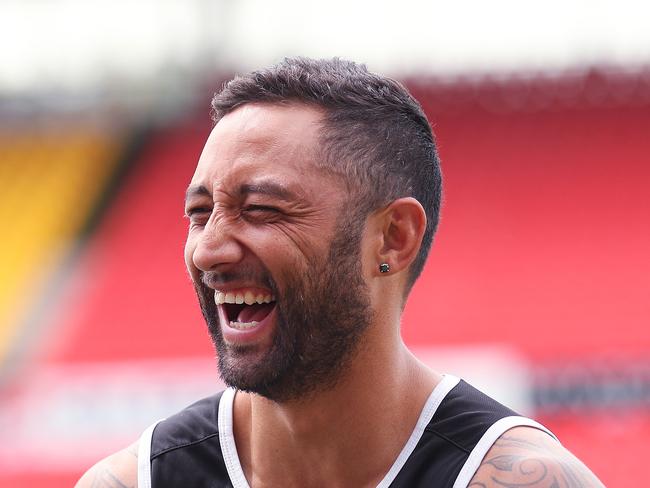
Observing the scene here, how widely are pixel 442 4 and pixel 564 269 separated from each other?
4374mm

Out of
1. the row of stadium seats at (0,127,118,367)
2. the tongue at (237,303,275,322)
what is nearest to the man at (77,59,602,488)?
the tongue at (237,303,275,322)

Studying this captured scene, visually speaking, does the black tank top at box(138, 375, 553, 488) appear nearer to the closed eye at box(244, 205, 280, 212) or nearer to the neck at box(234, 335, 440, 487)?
the neck at box(234, 335, 440, 487)

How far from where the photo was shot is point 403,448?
9.76 feet

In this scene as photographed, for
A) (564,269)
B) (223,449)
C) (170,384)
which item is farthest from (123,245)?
(223,449)

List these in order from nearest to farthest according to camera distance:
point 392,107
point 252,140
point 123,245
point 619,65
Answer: point 252,140 → point 392,107 → point 619,65 → point 123,245

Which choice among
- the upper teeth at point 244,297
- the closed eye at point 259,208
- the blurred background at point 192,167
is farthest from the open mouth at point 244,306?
the blurred background at point 192,167

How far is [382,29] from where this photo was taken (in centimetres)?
1583

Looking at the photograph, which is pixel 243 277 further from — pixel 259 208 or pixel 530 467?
pixel 530 467

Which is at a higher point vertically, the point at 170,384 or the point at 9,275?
the point at 9,275

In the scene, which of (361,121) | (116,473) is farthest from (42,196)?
(361,121)

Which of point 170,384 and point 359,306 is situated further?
point 170,384

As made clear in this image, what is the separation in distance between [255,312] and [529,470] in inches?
31.4

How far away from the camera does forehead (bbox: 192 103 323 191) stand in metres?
2.83

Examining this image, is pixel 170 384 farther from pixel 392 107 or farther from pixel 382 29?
pixel 392 107
